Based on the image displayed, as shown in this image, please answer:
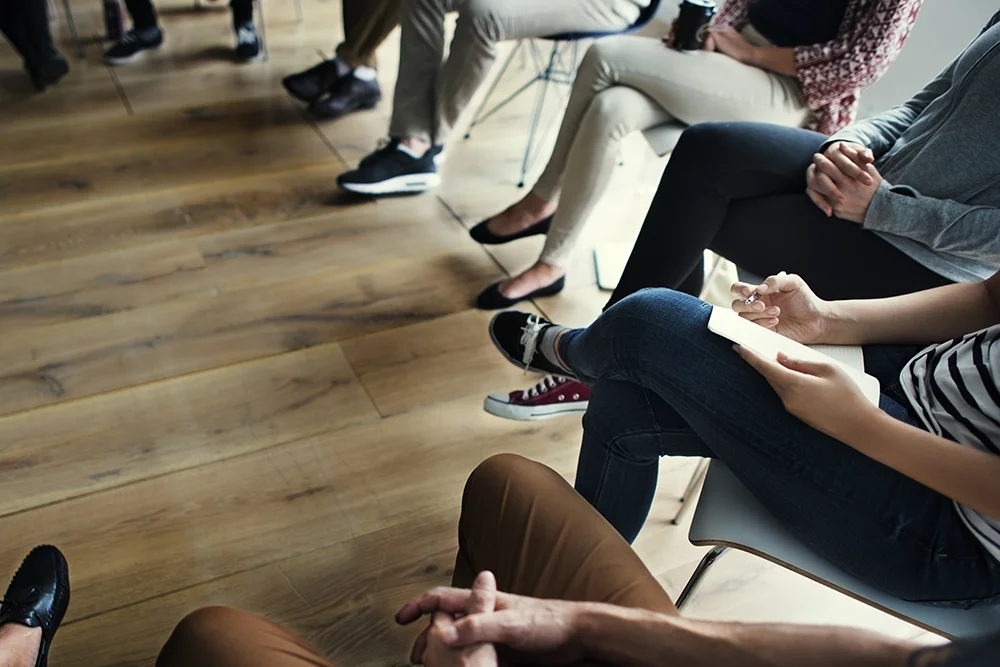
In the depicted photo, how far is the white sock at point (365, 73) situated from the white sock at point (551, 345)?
1.45 m

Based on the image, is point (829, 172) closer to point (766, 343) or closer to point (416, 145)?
point (766, 343)

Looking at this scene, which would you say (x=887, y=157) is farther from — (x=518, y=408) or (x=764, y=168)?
(x=518, y=408)

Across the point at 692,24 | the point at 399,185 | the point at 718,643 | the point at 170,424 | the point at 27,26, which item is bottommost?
the point at 170,424

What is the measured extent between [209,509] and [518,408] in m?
0.60

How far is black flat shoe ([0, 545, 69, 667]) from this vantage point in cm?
119

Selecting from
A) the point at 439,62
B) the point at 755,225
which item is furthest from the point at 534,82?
the point at 755,225

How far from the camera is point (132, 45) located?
2869 millimetres

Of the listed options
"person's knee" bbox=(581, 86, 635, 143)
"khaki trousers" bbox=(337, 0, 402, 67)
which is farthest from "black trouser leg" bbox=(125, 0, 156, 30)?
"person's knee" bbox=(581, 86, 635, 143)

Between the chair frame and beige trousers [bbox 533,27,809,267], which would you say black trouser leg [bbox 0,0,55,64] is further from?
beige trousers [bbox 533,27,809,267]

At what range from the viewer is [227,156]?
243 cm

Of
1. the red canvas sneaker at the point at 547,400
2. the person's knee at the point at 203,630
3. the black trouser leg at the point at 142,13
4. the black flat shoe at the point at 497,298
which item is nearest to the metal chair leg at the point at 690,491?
the red canvas sneaker at the point at 547,400

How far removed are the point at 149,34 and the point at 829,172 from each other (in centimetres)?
248

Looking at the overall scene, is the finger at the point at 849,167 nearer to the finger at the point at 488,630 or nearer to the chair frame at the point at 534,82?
the finger at the point at 488,630

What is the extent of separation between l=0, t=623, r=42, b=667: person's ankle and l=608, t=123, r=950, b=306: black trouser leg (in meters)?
1.06
